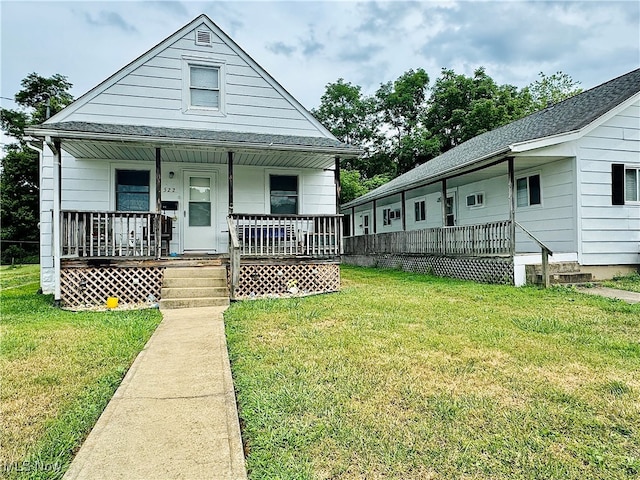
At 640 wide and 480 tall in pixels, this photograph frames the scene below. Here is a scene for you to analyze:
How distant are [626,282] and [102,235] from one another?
12555mm

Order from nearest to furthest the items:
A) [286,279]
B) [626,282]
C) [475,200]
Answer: [286,279] < [626,282] < [475,200]

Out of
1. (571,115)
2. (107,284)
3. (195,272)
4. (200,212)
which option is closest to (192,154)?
(200,212)

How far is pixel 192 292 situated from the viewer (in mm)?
7953

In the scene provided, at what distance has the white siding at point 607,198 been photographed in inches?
410

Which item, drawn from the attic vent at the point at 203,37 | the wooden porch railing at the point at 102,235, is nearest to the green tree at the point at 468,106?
the attic vent at the point at 203,37

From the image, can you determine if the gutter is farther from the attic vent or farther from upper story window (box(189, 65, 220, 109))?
the attic vent

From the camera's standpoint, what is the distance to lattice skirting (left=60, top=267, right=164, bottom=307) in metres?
7.93

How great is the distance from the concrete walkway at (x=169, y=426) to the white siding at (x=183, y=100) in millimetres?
7666

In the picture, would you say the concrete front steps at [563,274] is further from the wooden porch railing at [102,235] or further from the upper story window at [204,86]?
the upper story window at [204,86]

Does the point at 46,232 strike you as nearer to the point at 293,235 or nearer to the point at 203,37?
the point at 293,235

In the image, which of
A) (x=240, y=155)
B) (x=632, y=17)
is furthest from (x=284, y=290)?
(x=632, y=17)

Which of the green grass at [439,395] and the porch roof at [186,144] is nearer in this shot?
the green grass at [439,395]

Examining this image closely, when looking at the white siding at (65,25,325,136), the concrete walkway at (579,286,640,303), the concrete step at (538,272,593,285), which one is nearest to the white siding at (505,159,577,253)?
the concrete step at (538,272,593,285)

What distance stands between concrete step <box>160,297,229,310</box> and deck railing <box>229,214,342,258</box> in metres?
1.39
